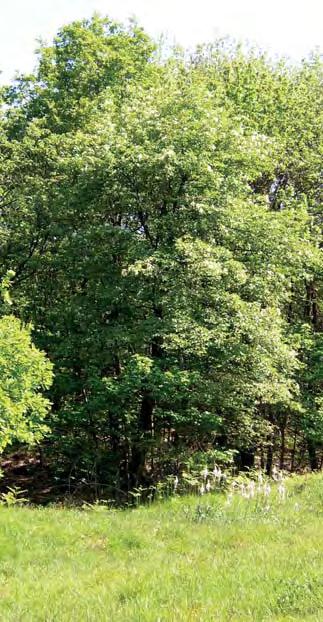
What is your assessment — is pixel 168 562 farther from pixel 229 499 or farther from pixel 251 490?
pixel 229 499

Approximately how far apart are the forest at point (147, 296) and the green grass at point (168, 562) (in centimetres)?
289

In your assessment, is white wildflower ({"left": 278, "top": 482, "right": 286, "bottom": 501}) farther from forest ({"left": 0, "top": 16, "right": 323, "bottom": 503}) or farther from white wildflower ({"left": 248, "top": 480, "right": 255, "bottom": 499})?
forest ({"left": 0, "top": 16, "right": 323, "bottom": 503})

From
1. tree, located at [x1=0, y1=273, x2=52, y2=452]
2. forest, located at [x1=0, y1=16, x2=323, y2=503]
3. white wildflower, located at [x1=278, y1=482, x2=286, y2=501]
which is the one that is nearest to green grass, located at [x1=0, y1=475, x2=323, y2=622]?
white wildflower, located at [x1=278, y1=482, x2=286, y2=501]

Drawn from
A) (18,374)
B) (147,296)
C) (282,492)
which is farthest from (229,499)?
(147,296)

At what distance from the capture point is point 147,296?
15.6 meters

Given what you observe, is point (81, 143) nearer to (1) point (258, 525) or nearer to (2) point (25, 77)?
(2) point (25, 77)

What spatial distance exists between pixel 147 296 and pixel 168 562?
9.54 metres

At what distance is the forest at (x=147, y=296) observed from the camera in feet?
47.6

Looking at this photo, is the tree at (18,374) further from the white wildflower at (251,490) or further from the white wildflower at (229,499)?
the white wildflower at (251,490)

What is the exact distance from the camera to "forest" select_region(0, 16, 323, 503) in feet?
47.6

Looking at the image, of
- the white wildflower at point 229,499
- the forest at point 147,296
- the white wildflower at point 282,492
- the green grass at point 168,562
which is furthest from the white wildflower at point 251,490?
the forest at point 147,296

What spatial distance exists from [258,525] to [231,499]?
4.81ft

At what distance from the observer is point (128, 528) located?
8648 millimetres

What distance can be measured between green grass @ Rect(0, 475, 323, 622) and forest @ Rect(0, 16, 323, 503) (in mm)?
2889
